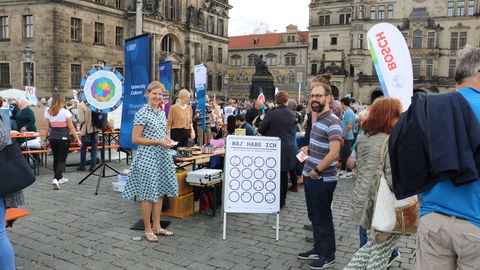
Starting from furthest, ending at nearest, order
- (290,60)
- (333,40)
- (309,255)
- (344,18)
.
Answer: (290,60)
(333,40)
(344,18)
(309,255)

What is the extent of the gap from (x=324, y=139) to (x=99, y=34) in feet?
107

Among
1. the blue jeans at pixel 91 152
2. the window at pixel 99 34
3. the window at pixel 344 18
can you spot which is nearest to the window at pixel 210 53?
the window at pixel 99 34

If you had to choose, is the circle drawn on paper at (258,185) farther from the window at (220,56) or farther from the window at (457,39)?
the window at (457,39)

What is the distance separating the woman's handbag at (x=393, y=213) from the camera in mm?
3326

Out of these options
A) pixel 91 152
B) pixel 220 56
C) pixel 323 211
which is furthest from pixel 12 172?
pixel 220 56

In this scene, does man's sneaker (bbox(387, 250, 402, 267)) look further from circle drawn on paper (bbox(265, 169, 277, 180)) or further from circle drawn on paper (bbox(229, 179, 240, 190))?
circle drawn on paper (bbox(229, 179, 240, 190))

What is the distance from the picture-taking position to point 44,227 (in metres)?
5.54

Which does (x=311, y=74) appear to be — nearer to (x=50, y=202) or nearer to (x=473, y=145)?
(x=50, y=202)

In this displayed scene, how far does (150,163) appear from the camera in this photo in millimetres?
5066

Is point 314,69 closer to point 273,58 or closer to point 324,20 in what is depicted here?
point 324,20

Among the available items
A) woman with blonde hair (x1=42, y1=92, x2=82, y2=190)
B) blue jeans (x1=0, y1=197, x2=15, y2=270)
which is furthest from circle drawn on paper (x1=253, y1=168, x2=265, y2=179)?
woman with blonde hair (x1=42, y1=92, x2=82, y2=190)

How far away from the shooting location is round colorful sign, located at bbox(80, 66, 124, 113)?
Result: 794 cm

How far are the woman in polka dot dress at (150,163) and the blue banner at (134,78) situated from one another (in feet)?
6.77

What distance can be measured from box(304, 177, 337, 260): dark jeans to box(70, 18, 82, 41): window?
30.7 m
